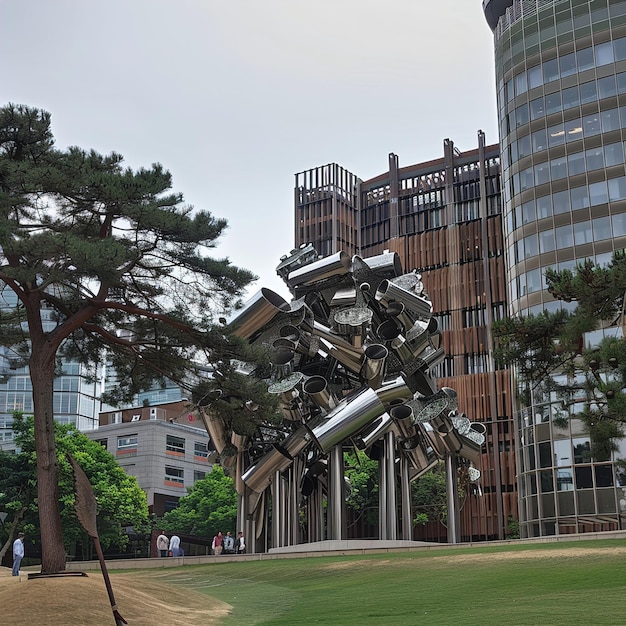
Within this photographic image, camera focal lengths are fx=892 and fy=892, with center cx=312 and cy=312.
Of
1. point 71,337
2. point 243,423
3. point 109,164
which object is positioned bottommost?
point 243,423

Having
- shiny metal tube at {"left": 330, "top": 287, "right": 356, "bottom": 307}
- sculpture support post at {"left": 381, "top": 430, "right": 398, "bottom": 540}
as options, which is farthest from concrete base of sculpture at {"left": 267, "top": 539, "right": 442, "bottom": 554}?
shiny metal tube at {"left": 330, "top": 287, "right": 356, "bottom": 307}

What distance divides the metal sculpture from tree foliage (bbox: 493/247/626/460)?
8827 mm

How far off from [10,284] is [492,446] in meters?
48.7

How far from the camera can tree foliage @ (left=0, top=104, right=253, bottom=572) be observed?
706 inches

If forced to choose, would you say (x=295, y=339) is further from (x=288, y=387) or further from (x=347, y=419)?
(x=347, y=419)

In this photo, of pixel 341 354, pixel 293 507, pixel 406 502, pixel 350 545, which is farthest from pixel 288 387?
pixel 406 502

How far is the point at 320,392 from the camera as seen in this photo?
27.6 meters

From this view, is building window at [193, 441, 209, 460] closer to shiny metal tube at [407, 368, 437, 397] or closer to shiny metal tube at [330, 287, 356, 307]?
shiny metal tube at [407, 368, 437, 397]

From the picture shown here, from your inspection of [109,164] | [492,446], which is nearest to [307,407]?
[109,164]

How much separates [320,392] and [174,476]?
57.8 m

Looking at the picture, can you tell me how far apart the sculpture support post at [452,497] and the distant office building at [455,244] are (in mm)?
27042

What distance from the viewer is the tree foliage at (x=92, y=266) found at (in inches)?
706

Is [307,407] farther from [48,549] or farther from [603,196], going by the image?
[603,196]

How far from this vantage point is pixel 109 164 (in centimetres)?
1994
